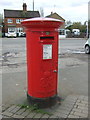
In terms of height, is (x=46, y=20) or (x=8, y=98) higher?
(x=46, y=20)

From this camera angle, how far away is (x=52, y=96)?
10.8 feet

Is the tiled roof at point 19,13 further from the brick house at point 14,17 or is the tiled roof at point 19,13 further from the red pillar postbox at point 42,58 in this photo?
the red pillar postbox at point 42,58

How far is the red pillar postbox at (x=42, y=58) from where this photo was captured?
9.68 feet

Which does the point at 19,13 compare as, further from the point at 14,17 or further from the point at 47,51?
the point at 47,51

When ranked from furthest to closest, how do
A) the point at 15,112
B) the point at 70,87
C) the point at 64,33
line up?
the point at 64,33 < the point at 70,87 < the point at 15,112

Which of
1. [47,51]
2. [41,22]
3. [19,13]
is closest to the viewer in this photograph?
[41,22]

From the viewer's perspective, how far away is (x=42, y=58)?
3070mm

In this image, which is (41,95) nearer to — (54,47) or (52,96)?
(52,96)

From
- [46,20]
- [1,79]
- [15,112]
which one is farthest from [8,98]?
[46,20]

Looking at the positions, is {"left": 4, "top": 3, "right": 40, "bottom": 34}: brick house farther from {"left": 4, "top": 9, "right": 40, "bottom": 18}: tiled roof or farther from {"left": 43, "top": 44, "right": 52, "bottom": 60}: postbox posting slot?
{"left": 43, "top": 44, "right": 52, "bottom": 60}: postbox posting slot

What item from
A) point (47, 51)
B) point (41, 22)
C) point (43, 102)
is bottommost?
point (43, 102)

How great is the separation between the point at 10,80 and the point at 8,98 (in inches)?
52.4

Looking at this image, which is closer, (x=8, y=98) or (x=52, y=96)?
(x=52, y=96)

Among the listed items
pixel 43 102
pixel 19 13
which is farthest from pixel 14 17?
pixel 43 102
